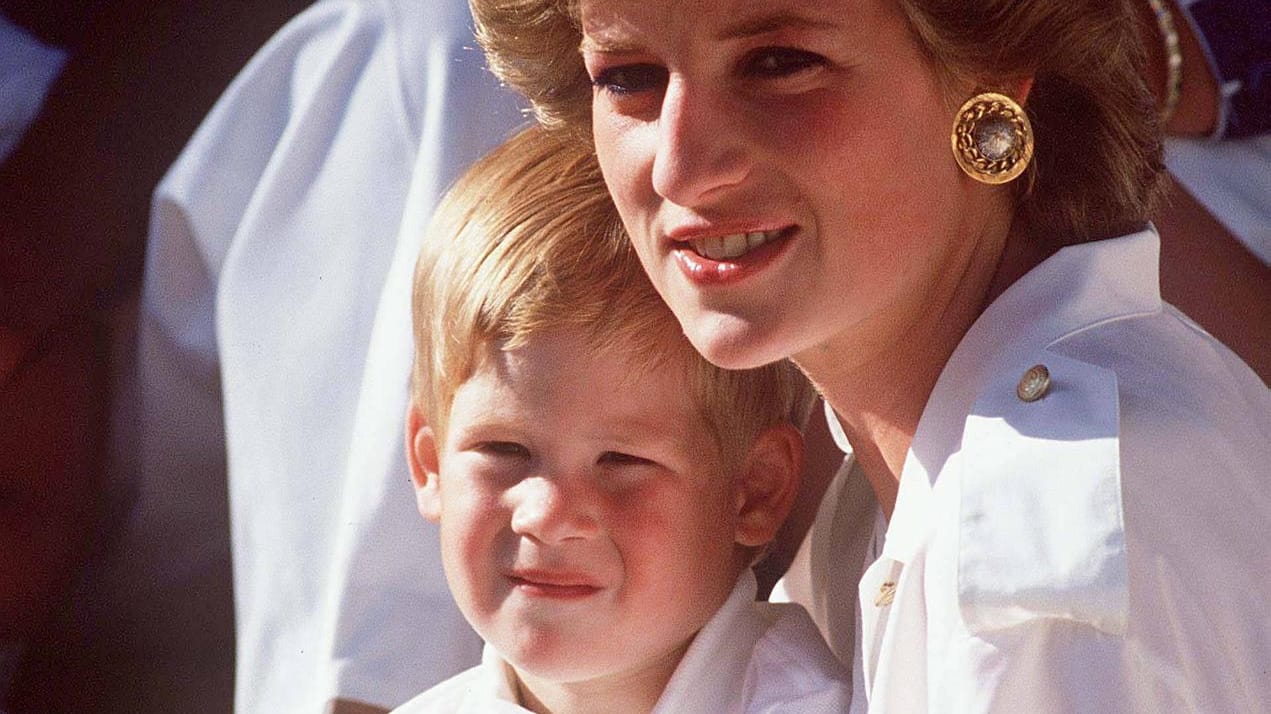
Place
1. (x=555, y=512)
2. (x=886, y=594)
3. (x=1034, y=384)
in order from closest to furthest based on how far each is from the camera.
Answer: (x=1034, y=384) < (x=886, y=594) < (x=555, y=512)

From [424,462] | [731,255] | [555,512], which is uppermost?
[731,255]

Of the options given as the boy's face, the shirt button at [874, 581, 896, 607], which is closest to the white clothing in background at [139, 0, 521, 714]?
the boy's face

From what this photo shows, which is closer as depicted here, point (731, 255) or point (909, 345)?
point (731, 255)

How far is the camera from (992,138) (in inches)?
60.7

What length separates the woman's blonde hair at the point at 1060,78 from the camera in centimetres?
149

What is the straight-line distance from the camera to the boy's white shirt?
1.74 meters

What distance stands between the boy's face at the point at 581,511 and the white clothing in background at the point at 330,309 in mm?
519

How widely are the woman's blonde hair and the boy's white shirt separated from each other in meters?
0.49

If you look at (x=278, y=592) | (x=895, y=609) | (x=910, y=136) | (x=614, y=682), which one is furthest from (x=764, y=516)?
(x=278, y=592)

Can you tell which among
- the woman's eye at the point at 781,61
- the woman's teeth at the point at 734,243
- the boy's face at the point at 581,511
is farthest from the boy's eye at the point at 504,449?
the woman's eye at the point at 781,61

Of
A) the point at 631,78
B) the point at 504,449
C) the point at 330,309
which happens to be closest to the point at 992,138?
the point at 631,78

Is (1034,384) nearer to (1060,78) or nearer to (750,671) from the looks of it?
(1060,78)

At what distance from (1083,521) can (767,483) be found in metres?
0.58

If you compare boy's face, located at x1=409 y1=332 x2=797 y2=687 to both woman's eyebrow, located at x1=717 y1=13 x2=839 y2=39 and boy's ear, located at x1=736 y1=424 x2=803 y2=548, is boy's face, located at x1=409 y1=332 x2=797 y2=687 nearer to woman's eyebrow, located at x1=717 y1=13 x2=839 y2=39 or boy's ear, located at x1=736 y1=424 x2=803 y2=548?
boy's ear, located at x1=736 y1=424 x2=803 y2=548
